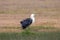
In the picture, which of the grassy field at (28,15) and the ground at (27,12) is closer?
the grassy field at (28,15)

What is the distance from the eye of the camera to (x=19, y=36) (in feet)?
47.5

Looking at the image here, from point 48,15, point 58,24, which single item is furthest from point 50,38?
point 48,15

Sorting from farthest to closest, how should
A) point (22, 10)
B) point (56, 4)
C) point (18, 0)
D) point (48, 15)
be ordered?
point (18, 0)
point (56, 4)
point (22, 10)
point (48, 15)

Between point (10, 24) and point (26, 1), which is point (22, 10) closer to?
point (26, 1)

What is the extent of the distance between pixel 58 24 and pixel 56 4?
7.43 metres

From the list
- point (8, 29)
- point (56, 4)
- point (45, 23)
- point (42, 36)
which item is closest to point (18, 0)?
point (56, 4)

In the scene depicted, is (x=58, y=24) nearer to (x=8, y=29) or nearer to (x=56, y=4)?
(x=8, y=29)

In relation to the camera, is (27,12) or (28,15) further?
(27,12)

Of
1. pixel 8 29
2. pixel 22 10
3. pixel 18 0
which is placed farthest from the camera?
pixel 18 0

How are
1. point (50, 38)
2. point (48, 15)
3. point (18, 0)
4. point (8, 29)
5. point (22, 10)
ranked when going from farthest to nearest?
point (18, 0), point (22, 10), point (48, 15), point (8, 29), point (50, 38)

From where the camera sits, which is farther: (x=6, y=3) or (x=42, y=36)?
(x=6, y=3)

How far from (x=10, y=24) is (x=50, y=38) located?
5.57 metres

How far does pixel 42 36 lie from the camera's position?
14586 millimetres

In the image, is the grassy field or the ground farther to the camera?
the ground
